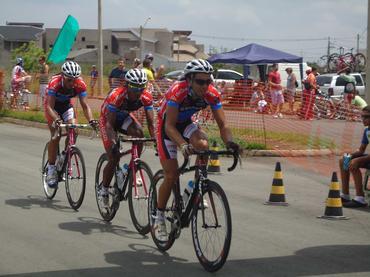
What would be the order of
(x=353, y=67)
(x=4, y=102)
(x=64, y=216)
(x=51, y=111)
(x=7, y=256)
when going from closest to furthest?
(x=7, y=256), (x=64, y=216), (x=51, y=111), (x=4, y=102), (x=353, y=67)

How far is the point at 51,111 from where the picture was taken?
10.5 meters

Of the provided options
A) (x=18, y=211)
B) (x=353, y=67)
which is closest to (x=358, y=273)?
(x=18, y=211)

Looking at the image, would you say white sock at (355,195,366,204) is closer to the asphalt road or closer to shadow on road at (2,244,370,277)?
the asphalt road

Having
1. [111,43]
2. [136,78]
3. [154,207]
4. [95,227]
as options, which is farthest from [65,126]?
[111,43]

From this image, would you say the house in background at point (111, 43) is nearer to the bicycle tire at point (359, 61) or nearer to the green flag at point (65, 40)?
the bicycle tire at point (359, 61)

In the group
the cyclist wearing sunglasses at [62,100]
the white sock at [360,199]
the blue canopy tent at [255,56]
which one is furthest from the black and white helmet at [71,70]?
the blue canopy tent at [255,56]

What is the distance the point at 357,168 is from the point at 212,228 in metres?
4.43

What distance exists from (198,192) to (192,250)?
3.51 feet

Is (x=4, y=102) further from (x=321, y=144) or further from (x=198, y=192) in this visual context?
(x=198, y=192)

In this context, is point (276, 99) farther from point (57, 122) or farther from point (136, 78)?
point (136, 78)

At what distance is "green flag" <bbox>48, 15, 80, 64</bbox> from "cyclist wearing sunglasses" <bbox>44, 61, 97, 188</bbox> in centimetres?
1580

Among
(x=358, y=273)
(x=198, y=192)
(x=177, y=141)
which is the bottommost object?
(x=358, y=273)

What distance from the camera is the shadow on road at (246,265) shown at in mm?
7082

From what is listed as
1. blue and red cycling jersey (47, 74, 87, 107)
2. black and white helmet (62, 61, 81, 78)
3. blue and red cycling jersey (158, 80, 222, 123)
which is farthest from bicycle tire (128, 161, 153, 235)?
blue and red cycling jersey (47, 74, 87, 107)
